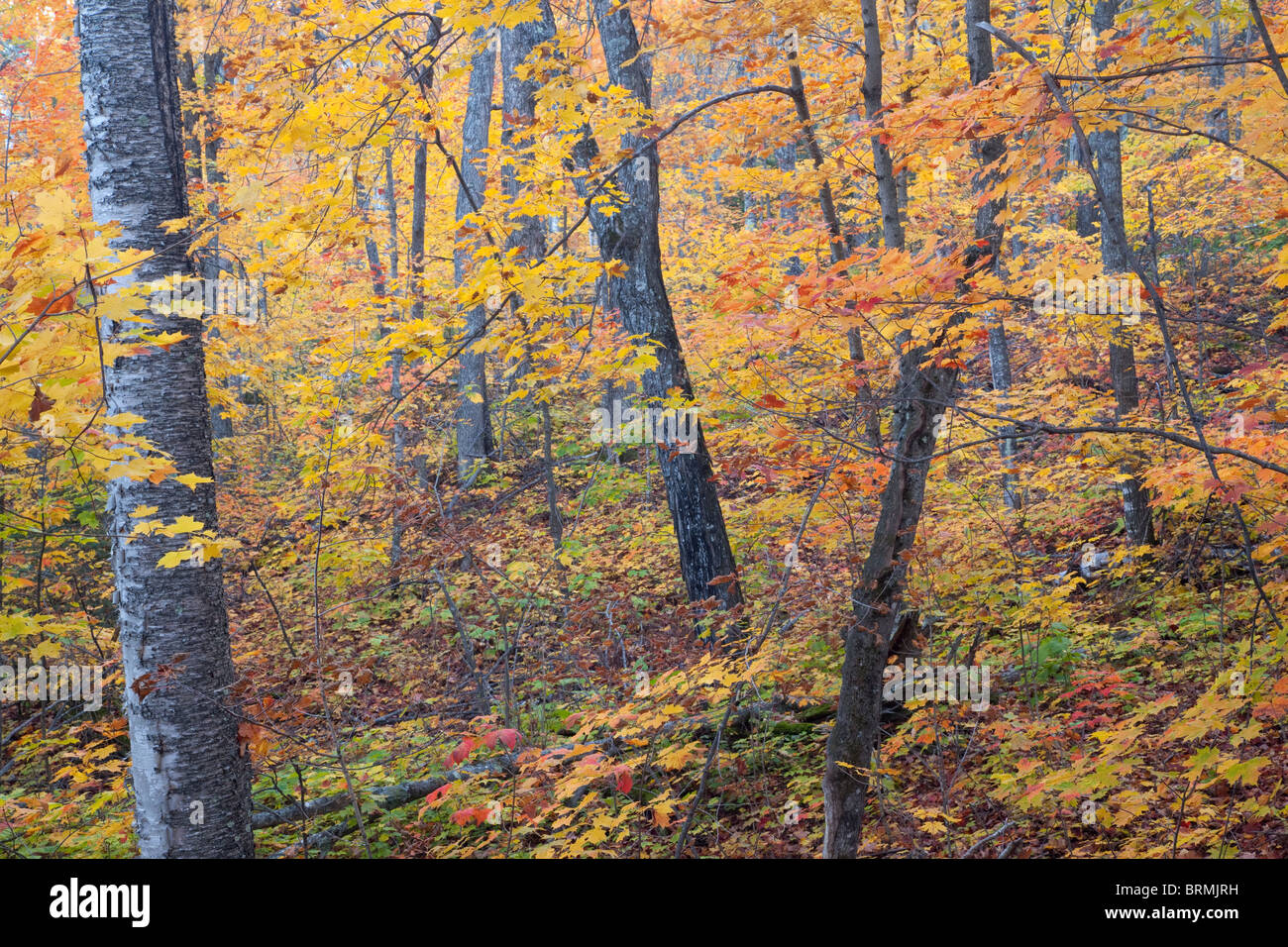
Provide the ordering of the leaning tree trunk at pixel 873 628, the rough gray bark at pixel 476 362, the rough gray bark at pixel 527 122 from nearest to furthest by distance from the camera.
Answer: the leaning tree trunk at pixel 873 628 → the rough gray bark at pixel 527 122 → the rough gray bark at pixel 476 362

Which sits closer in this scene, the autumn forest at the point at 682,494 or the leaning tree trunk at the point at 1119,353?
the autumn forest at the point at 682,494

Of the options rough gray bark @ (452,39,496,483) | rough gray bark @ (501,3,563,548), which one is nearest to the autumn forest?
rough gray bark @ (501,3,563,548)

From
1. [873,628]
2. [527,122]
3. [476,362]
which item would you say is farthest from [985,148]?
[476,362]

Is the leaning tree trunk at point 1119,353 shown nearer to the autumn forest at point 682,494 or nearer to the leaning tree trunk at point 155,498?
the autumn forest at point 682,494

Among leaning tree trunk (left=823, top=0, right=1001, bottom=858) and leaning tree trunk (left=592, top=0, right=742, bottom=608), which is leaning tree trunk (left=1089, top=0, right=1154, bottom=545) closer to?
leaning tree trunk (left=592, top=0, right=742, bottom=608)

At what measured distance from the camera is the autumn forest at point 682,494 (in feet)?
10.7

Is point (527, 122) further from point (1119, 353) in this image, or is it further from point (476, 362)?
point (476, 362)

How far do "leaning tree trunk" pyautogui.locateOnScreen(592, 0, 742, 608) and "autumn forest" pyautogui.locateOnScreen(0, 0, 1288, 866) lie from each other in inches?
1.7

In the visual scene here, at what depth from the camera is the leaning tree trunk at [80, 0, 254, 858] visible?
3850 mm

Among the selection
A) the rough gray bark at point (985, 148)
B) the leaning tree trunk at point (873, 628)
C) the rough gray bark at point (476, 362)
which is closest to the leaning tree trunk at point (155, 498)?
the leaning tree trunk at point (873, 628)

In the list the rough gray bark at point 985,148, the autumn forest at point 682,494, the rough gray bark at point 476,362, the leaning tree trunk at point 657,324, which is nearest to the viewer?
the autumn forest at point 682,494

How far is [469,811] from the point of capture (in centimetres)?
328

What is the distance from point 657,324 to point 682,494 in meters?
1.46

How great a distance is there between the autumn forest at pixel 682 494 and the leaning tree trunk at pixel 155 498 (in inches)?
0.7
